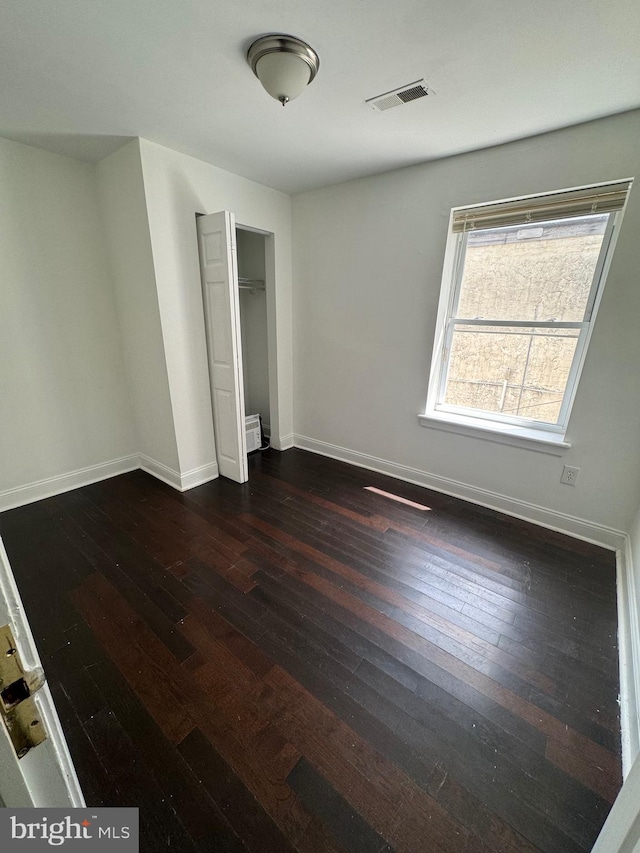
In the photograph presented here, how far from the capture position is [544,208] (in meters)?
2.11

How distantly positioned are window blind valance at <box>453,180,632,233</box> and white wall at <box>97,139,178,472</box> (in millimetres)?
2260

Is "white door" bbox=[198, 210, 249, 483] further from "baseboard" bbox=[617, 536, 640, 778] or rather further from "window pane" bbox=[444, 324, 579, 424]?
"baseboard" bbox=[617, 536, 640, 778]

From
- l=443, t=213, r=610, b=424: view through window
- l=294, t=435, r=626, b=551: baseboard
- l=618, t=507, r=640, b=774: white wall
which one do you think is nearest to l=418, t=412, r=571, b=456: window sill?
l=443, t=213, r=610, b=424: view through window

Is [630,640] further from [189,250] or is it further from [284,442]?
[189,250]

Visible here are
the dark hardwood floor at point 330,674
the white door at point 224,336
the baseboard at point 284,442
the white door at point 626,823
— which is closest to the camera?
the white door at point 626,823

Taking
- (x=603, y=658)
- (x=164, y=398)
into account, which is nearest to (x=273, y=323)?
(x=164, y=398)

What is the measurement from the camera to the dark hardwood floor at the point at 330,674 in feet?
3.38

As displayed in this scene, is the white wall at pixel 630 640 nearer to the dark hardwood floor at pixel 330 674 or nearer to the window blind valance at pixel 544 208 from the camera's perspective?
the dark hardwood floor at pixel 330 674

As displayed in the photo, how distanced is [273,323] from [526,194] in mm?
2216

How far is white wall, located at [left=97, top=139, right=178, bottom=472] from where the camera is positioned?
2344mm

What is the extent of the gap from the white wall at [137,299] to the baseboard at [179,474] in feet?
0.14

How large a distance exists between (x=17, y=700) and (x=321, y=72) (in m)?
2.30

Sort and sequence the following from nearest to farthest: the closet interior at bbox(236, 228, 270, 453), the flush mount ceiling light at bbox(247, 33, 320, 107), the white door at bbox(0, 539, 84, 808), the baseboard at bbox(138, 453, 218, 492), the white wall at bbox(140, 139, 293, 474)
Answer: the white door at bbox(0, 539, 84, 808) → the flush mount ceiling light at bbox(247, 33, 320, 107) → the white wall at bbox(140, 139, 293, 474) → the baseboard at bbox(138, 453, 218, 492) → the closet interior at bbox(236, 228, 270, 453)

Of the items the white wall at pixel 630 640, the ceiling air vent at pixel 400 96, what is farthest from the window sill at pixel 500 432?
the ceiling air vent at pixel 400 96
